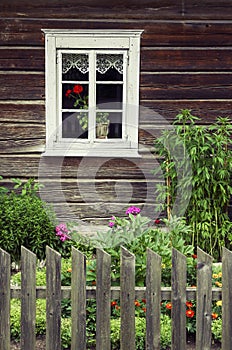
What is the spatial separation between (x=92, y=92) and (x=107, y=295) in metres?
3.86

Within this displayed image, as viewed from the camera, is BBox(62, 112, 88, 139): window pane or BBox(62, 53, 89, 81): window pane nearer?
BBox(62, 53, 89, 81): window pane

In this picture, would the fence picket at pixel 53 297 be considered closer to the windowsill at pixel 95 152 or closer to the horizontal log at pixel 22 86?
the windowsill at pixel 95 152

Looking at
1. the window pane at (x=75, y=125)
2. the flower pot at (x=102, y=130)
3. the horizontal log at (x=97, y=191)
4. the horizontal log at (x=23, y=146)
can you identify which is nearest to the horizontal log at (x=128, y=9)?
the window pane at (x=75, y=125)

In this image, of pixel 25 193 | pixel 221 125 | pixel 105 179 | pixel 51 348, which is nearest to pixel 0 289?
pixel 51 348

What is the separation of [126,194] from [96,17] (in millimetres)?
2125

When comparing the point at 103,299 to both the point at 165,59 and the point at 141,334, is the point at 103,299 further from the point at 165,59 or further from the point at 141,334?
the point at 165,59

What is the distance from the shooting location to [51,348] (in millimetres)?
3852

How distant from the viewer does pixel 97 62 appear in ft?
23.7

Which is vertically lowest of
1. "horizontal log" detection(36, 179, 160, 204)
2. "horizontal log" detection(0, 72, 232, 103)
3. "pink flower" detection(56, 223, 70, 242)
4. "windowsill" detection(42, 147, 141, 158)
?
"pink flower" detection(56, 223, 70, 242)

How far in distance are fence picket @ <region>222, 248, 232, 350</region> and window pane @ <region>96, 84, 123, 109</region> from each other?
12.8ft

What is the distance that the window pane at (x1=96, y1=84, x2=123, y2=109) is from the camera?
24.0 feet

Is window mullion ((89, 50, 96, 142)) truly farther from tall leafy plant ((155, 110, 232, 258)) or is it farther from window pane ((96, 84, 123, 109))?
tall leafy plant ((155, 110, 232, 258))

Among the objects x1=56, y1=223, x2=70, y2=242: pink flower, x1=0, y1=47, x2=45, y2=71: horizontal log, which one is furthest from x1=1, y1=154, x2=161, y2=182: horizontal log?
x1=0, y1=47, x2=45, y2=71: horizontal log

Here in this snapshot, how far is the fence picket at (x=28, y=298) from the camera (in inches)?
148
